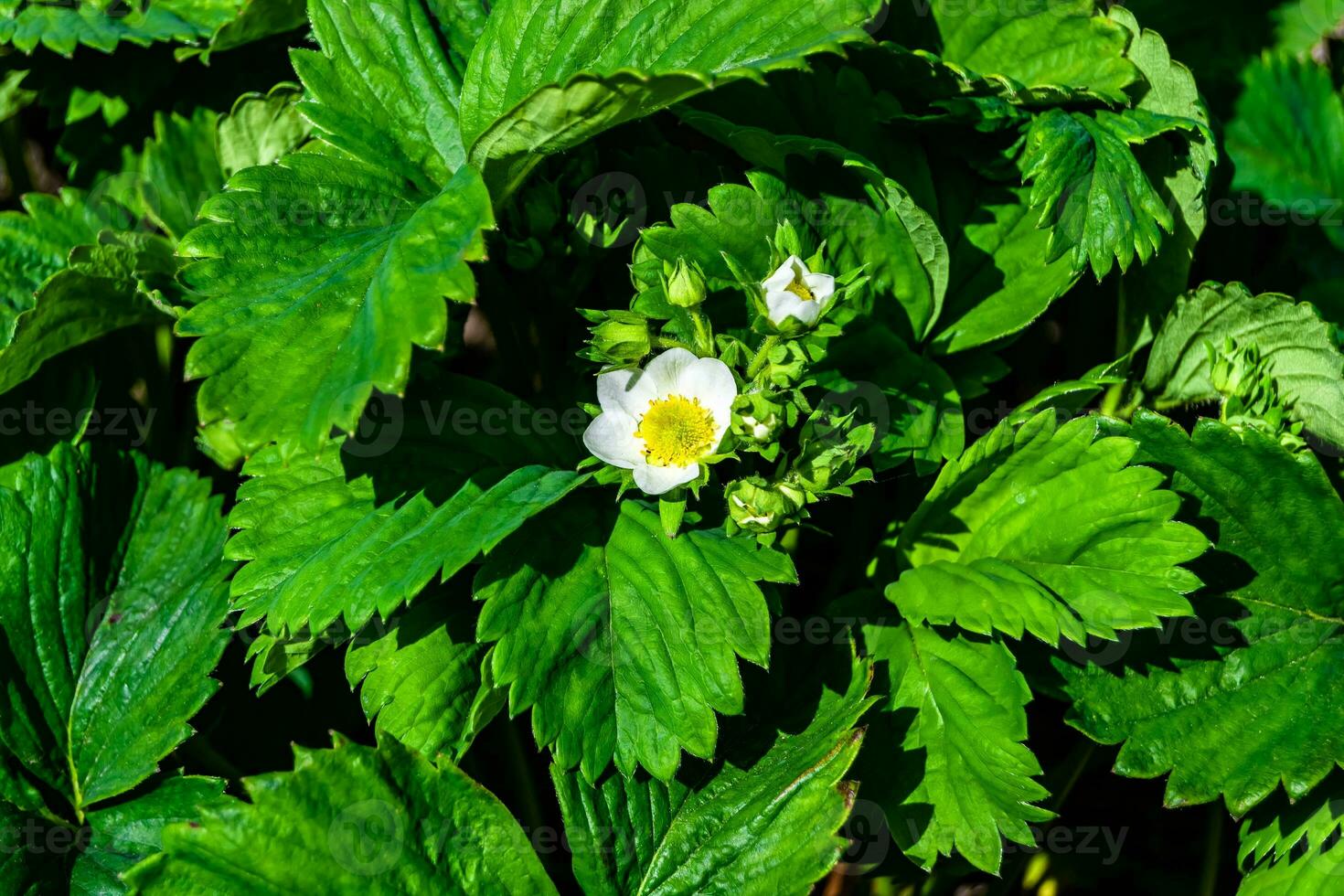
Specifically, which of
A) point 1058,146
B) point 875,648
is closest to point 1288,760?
point 875,648

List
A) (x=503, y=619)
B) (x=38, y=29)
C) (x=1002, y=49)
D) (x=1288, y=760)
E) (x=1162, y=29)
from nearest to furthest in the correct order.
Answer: (x=503, y=619), (x=1288, y=760), (x=1002, y=49), (x=38, y=29), (x=1162, y=29)

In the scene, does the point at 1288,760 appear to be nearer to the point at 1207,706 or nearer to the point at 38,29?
the point at 1207,706

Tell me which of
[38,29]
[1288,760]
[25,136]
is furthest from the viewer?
[25,136]

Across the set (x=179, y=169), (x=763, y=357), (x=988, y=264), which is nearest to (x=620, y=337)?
(x=763, y=357)

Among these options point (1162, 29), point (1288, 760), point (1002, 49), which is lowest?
point (1288, 760)

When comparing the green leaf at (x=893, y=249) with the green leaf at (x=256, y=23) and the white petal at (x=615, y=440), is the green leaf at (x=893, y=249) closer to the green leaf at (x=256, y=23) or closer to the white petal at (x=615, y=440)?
the white petal at (x=615, y=440)

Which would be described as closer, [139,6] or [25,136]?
[139,6]

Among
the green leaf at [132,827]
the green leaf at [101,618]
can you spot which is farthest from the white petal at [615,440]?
the green leaf at [132,827]

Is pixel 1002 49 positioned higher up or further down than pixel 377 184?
further down
